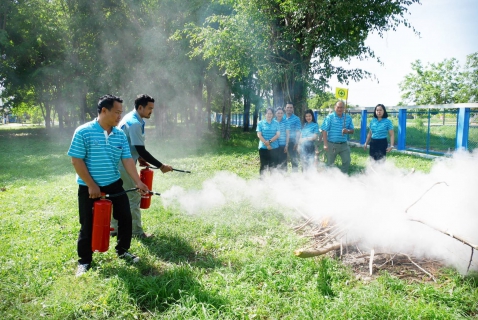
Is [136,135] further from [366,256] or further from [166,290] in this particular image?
[366,256]

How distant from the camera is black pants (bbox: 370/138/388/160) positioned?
23.9 feet

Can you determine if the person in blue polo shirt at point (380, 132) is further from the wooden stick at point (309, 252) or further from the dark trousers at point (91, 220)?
the dark trousers at point (91, 220)

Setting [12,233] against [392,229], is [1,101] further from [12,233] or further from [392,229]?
[392,229]

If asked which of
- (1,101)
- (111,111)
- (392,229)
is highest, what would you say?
(1,101)

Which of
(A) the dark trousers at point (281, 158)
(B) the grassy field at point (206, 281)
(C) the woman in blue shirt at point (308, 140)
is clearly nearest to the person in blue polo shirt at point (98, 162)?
(B) the grassy field at point (206, 281)

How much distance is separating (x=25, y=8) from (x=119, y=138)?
80.8 feet

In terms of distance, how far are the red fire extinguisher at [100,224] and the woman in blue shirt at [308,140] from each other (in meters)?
5.67

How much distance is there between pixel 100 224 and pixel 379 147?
20.6 ft

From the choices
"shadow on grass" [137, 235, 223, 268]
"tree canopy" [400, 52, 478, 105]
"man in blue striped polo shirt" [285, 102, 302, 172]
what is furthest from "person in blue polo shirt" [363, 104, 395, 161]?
"tree canopy" [400, 52, 478, 105]

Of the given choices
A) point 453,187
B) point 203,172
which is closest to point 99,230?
point 453,187

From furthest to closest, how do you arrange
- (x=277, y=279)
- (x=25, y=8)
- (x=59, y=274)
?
1. (x=25, y=8)
2. (x=59, y=274)
3. (x=277, y=279)

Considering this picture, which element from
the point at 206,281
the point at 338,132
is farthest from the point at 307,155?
the point at 206,281

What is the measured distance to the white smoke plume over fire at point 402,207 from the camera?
3.53 m

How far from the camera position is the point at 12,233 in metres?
4.85
